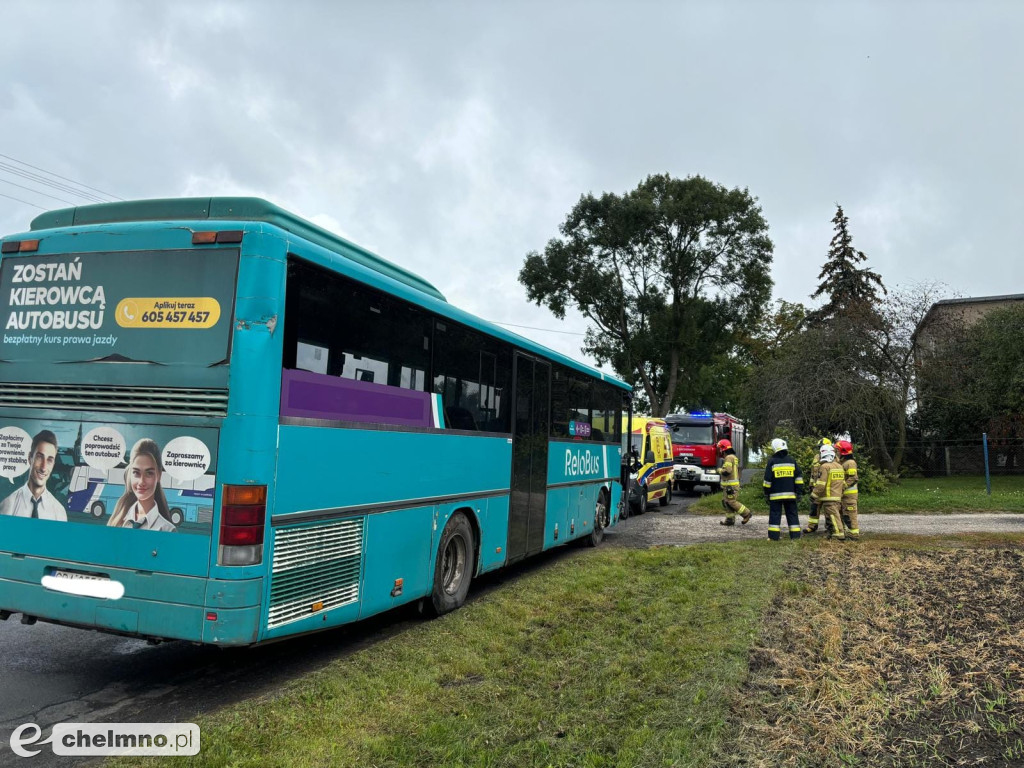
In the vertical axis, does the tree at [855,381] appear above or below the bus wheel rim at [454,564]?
above

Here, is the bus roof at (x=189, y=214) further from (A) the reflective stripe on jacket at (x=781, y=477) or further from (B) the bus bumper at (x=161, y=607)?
(A) the reflective stripe on jacket at (x=781, y=477)

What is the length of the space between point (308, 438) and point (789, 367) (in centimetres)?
2380

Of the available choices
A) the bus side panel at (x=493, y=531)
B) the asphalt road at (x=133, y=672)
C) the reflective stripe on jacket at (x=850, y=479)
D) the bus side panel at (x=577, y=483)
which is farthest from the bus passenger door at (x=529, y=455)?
the reflective stripe on jacket at (x=850, y=479)

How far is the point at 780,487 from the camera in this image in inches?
485

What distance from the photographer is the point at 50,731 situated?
4230mm

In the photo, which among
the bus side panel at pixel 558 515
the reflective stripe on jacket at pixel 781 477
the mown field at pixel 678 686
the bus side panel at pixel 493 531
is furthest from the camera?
the reflective stripe on jacket at pixel 781 477

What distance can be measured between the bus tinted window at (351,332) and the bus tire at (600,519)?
684 cm

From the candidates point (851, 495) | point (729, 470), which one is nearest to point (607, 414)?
point (729, 470)

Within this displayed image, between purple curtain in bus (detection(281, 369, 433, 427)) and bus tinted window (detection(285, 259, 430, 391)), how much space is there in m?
0.06

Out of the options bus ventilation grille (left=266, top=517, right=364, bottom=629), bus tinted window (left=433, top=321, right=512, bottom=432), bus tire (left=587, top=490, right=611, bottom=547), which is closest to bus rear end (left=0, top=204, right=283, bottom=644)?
bus ventilation grille (left=266, top=517, right=364, bottom=629)

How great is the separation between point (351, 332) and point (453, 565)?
10.2ft

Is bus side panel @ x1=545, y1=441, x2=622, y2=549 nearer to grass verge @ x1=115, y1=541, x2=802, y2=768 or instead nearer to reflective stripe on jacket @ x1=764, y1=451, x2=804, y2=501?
grass verge @ x1=115, y1=541, x2=802, y2=768

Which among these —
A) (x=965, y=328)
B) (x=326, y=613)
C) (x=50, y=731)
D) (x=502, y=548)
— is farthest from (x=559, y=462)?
(x=965, y=328)

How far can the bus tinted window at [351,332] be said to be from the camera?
504cm
